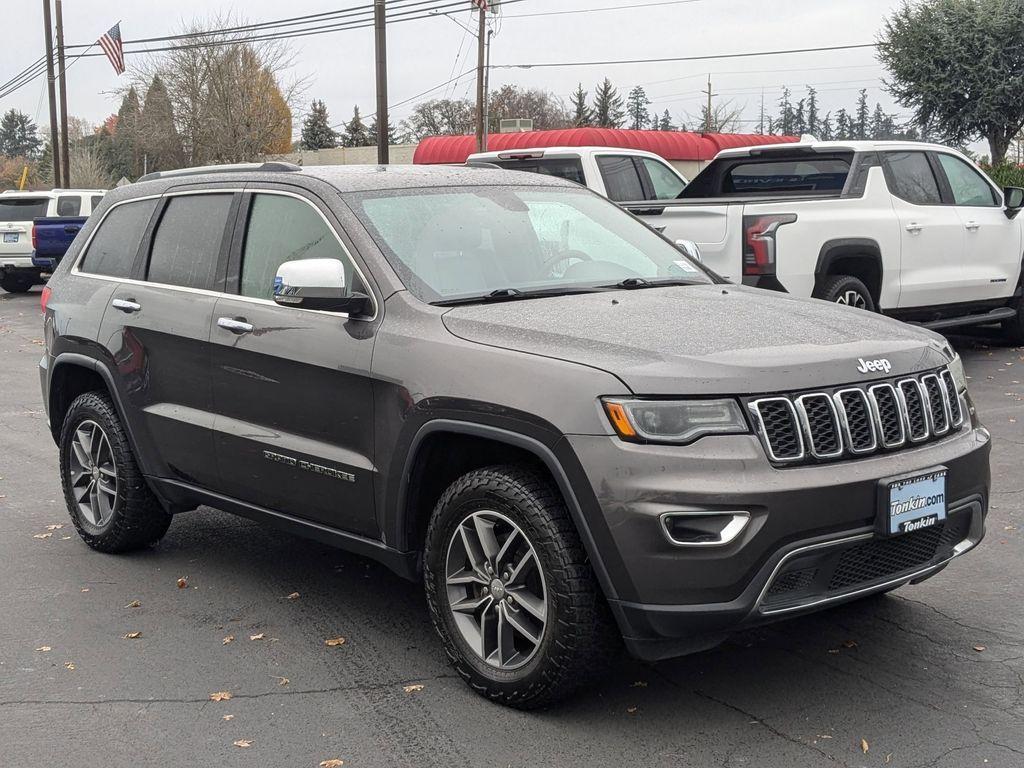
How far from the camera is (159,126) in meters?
55.5

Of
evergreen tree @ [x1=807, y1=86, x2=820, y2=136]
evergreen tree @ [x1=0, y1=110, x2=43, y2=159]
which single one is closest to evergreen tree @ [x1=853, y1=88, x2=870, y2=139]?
evergreen tree @ [x1=807, y1=86, x2=820, y2=136]

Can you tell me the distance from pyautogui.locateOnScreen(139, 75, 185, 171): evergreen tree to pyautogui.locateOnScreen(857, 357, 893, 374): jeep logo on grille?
54.2m

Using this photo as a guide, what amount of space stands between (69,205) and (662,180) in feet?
50.3

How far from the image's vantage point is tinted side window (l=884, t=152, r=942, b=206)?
11.2m

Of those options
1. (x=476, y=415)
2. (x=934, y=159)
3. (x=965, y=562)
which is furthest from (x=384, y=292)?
(x=934, y=159)

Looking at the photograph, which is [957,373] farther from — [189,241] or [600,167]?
[600,167]

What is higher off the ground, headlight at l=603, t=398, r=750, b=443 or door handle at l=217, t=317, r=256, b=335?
door handle at l=217, t=317, r=256, b=335

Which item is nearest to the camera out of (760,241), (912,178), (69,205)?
(760,241)

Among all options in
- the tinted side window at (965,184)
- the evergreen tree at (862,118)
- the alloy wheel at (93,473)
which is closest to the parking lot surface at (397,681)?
the alloy wheel at (93,473)

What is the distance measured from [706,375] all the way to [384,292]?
1398 millimetres

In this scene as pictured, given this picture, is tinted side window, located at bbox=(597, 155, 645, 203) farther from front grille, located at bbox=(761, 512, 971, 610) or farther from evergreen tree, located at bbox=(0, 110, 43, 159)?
evergreen tree, located at bbox=(0, 110, 43, 159)

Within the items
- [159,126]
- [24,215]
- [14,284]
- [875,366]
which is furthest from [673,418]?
[159,126]

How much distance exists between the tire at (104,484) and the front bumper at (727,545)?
9.88 ft

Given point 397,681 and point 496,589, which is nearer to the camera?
point 496,589
